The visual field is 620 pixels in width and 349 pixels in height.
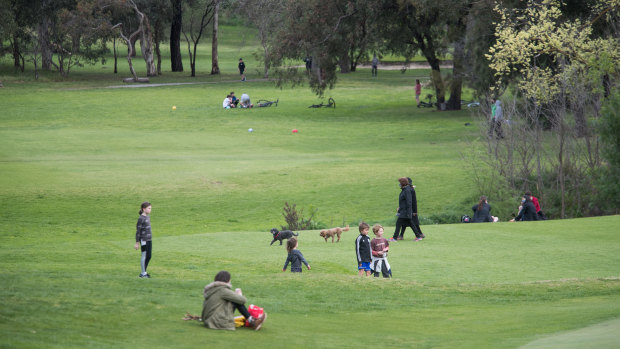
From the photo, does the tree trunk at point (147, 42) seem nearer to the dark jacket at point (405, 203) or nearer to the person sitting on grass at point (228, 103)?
the person sitting on grass at point (228, 103)

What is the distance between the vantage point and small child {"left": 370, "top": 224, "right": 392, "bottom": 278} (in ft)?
56.2

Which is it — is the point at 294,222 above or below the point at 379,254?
below

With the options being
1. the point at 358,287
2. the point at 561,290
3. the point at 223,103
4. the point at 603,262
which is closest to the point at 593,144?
the point at 603,262

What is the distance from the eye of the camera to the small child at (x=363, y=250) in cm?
1679

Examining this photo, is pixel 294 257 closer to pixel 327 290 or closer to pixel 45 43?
pixel 327 290

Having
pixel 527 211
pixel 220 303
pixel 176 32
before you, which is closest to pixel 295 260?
pixel 220 303

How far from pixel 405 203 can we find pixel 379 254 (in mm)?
4830

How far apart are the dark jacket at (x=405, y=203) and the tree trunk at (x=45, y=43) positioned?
218 ft

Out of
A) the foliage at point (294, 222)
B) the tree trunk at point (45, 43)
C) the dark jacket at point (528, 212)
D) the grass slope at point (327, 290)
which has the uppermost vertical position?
the tree trunk at point (45, 43)

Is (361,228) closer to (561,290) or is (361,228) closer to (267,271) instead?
(267,271)

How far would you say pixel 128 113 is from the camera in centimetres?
6159

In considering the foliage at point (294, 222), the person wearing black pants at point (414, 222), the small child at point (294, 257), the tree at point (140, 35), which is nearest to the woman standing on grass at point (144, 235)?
the small child at point (294, 257)

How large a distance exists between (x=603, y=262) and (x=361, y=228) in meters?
7.27

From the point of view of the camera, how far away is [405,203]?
22.0 metres
